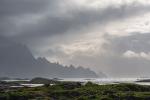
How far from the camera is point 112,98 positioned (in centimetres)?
9462

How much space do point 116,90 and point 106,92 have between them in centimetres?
651

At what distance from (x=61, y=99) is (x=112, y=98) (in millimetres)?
14160

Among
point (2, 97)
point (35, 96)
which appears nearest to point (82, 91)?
point (35, 96)

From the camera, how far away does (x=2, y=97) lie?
327 feet

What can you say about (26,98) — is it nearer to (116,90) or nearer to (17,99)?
(17,99)

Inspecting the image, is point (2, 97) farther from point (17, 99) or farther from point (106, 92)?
point (106, 92)

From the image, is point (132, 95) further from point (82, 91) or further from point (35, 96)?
point (35, 96)

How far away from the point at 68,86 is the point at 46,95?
22858 millimetres

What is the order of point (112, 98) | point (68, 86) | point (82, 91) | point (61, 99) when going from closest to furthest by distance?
point (112, 98), point (61, 99), point (82, 91), point (68, 86)

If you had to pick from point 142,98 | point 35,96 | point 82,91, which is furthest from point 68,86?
point 142,98

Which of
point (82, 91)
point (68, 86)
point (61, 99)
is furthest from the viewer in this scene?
point (68, 86)

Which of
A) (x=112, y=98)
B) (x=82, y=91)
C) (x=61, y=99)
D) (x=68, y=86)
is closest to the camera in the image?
(x=112, y=98)

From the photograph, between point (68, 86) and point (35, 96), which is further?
point (68, 86)

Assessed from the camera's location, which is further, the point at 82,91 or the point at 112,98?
the point at 82,91
